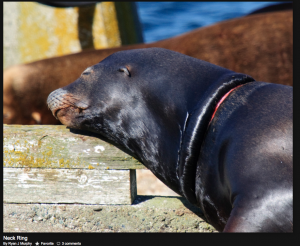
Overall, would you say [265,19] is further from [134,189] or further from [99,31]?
[134,189]

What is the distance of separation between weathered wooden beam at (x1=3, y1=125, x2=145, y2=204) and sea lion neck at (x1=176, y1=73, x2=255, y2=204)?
29 centimetres

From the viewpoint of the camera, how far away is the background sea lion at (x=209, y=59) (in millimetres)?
4359

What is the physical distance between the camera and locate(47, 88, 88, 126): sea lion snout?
7.23ft

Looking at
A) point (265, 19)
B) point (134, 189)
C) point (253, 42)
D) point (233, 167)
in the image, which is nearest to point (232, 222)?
point (233, 167)

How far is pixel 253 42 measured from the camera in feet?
14.5

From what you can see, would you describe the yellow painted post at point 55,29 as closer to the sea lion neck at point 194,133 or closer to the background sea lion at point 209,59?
the background sea lion at point 209,59

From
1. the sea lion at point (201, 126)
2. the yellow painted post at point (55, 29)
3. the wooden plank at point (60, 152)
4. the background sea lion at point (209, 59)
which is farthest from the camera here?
the yellow painted post at point (55, 29)

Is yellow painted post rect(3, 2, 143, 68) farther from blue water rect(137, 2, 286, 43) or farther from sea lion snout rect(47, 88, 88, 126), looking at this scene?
blue water rect(137, 2, 286, 43)

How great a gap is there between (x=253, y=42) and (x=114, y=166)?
9.55 ft

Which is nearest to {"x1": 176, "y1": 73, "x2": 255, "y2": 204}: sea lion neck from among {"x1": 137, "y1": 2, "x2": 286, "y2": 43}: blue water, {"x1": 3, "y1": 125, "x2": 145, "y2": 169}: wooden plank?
{"x1": 3, "y1": 125, "x2": 145, "y2": 169}: wooden plank

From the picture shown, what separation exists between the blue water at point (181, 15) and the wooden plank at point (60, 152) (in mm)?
10070

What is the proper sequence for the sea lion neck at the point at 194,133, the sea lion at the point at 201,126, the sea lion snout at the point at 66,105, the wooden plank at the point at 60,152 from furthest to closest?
the sea lion snout at the point at 66,105
the wooden plank at the point at 60,152
the sea lion neck at the point at 194,133
the sea lion at the point at 201,126

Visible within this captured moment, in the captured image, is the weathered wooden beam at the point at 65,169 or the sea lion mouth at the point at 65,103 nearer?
the weathered wooden beam at the point at 65,169

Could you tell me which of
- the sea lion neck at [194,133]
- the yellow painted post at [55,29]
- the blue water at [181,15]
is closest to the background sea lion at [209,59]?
the yellow painted post at [55,29]
